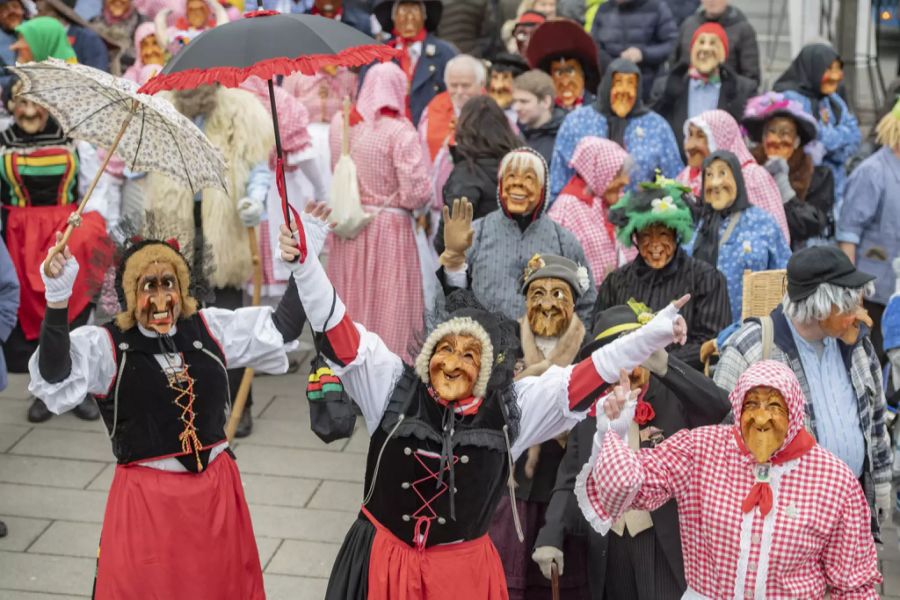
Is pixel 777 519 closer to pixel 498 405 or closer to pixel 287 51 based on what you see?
pixel 498 405

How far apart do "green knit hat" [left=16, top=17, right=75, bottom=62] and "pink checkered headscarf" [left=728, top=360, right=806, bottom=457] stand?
586cm

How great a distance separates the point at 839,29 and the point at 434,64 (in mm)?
5254

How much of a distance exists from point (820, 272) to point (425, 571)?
2090 millimetres

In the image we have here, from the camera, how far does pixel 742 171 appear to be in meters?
8.77

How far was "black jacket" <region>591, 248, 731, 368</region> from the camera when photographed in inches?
287

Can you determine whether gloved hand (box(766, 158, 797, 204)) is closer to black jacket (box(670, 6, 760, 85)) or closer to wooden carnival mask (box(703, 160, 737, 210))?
wooden carnival mask (box(703, 160, 737, 210))

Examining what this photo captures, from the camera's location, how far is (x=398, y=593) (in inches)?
212

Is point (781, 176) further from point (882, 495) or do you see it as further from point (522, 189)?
point (882, 495)

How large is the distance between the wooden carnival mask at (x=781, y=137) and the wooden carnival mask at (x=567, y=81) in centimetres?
143

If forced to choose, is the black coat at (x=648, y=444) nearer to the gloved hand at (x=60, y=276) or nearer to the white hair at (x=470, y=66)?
the gloved hand at (x=60, y=276)

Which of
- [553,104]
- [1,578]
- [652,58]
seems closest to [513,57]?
[553,104]

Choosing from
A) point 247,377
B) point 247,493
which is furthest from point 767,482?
point 247,377

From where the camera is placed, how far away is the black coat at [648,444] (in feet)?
19.2

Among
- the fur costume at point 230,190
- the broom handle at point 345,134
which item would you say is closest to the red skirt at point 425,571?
the fur costume at point 230,190
